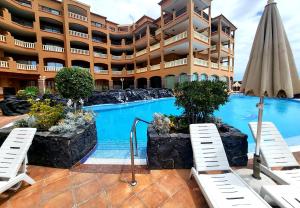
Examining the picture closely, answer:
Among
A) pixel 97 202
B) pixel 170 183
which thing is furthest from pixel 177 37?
pixel 97 202

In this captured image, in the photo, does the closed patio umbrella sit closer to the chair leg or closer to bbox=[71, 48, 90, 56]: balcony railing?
the chair leg

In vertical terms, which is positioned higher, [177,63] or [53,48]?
[53,48]

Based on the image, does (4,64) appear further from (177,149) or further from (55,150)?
(177,149)

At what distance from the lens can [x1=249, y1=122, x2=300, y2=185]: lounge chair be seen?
8.26 feet

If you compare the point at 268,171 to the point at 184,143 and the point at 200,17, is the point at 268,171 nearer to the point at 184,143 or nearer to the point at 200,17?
the point at 184,143

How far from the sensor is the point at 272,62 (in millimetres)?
2367

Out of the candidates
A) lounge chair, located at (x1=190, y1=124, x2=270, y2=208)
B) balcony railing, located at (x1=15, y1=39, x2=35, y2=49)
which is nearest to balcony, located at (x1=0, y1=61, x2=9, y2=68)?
balcony railing, located at (x1=15, y1=39, x2=35, y2=49)

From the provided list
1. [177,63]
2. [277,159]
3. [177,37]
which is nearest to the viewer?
[277,159]

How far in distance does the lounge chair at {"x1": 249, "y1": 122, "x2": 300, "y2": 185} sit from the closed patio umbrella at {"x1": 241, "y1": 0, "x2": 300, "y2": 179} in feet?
4.31

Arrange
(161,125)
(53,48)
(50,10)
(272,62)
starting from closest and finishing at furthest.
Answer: (272,62) → (161,125) → (53,48) → (50,10)

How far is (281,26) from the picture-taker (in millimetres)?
2346

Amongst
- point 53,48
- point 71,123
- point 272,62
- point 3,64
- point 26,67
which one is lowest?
point 71,123

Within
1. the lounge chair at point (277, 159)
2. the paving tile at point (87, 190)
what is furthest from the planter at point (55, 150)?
the lounge chair at point (277, 159)

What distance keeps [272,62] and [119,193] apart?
128 inches
